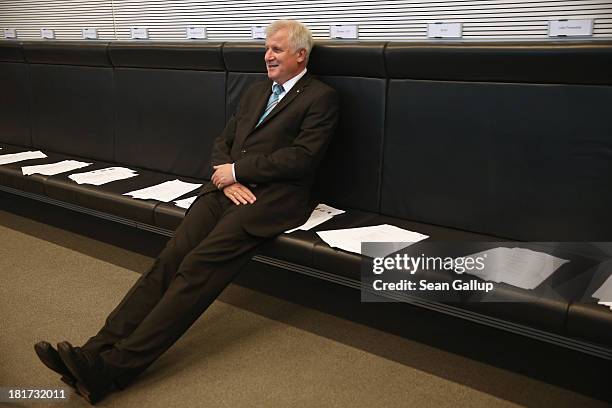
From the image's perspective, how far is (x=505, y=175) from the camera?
111 inches

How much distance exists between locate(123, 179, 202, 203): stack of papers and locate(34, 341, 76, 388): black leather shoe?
1185 millimetres

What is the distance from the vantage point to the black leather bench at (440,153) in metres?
2.50

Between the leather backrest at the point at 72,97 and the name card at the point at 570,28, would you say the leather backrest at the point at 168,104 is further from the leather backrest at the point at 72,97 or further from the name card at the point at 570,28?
the name card at the point at 570,28

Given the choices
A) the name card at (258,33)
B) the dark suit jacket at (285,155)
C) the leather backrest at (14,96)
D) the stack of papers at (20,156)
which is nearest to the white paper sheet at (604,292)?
the dark suit jacket at (285,155)

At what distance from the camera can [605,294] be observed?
7.07 ft

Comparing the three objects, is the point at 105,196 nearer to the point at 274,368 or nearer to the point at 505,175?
the point at 274,368

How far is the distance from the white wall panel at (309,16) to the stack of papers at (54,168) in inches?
41.8

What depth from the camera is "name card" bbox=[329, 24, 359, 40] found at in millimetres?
3513

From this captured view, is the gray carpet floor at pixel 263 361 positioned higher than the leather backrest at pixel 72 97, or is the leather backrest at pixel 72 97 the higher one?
the leather backrest at pixel 72 97

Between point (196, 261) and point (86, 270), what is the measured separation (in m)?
1.30

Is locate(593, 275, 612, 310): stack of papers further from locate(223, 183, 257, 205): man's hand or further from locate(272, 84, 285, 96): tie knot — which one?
locate(272, 84, 285, 96): tie knot

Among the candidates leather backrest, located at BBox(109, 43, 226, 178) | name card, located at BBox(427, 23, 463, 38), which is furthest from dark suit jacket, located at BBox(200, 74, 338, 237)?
Result: leather backrest, located at BBox(109, 43, 226, 178)

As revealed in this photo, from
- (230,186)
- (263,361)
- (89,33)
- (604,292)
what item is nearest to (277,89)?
(230,186)

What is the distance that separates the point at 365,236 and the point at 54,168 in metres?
2.34
